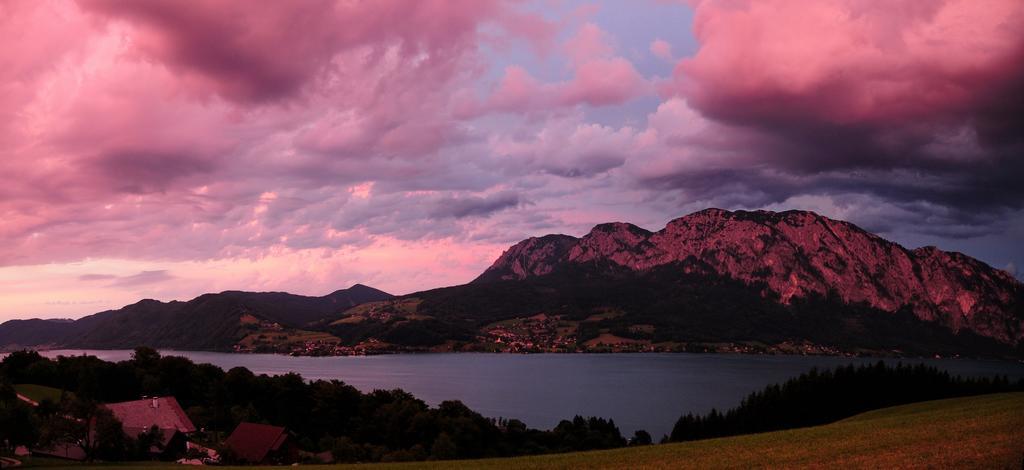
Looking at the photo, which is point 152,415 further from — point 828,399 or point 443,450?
point 828,399

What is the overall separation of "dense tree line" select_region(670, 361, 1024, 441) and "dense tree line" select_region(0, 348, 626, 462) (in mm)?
16793

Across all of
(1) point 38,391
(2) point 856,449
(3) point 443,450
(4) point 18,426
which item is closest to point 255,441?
(4) point 18,426

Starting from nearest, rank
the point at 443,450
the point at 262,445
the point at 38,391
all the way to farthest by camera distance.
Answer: the point at 262,445, the point at 443,450, the point at 38,391

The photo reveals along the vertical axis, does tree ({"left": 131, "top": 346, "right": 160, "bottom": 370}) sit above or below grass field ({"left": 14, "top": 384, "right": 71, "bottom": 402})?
above

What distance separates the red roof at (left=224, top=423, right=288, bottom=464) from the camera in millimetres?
62531

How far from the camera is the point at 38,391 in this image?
9438cm

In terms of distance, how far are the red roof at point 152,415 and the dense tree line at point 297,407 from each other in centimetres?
1427

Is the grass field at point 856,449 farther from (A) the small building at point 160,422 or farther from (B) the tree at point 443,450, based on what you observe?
(B) the tree at point 443,450

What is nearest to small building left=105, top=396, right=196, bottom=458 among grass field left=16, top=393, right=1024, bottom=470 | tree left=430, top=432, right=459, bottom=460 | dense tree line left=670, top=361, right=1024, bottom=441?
tree left=430, top=432, right=459, bottom=460

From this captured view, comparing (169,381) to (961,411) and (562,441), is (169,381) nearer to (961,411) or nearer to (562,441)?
(562,441)

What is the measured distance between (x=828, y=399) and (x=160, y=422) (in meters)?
99.8

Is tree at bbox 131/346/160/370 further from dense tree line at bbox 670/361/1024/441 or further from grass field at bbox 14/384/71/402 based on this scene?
dense tree line at bbox 670/361/1024/441

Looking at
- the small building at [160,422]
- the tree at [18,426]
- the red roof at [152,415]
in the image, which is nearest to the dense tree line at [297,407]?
the red roof at [152,415]

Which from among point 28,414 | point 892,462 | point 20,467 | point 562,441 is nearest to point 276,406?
point 562,441
